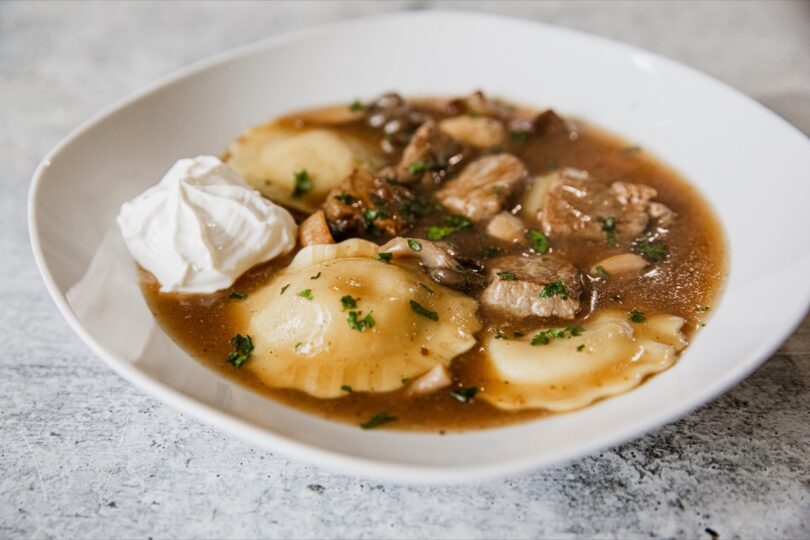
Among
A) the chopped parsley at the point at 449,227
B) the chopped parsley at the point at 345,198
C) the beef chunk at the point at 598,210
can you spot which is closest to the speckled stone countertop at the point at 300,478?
the beef chunk at the point at 598,210

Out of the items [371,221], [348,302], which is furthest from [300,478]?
[371,221]

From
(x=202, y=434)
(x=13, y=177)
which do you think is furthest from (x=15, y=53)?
(x=202, y=434)

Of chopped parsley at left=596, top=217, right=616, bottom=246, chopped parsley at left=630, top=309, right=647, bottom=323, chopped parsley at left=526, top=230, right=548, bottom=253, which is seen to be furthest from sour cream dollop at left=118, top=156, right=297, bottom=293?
chopped parsley at left=630, top=309, right=647, bottom=323

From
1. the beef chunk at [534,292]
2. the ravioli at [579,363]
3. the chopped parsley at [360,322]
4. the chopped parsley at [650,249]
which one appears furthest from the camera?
the chopped parsley at [650,249]

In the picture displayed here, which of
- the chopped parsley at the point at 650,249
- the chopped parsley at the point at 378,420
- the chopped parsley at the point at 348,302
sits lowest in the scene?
the chopped parsley at the point at 378,420

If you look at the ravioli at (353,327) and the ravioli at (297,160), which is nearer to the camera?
the ravioli at (353,327)

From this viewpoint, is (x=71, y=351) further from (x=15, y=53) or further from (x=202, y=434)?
(x=15, y=53)

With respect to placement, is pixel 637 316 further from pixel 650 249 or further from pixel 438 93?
pixel 438 93

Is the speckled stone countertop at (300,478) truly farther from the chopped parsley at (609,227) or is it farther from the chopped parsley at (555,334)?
the chopped parsley at (609,227)
